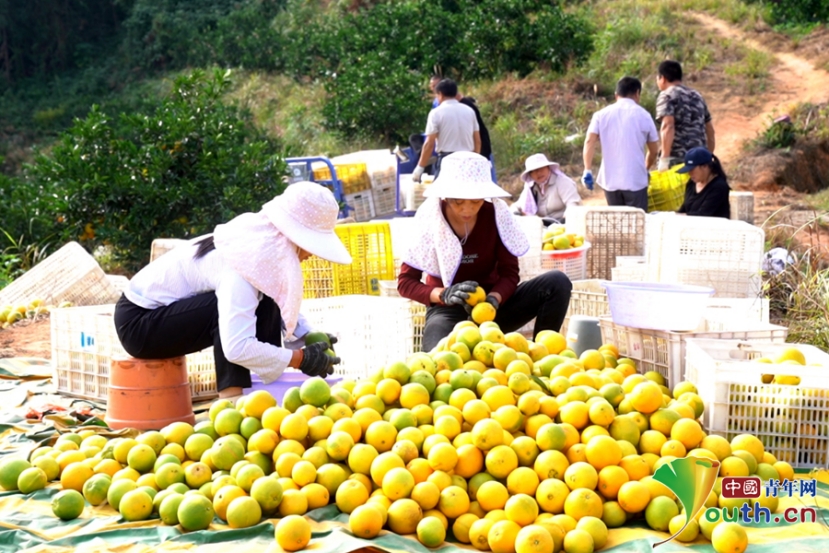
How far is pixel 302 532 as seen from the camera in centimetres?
283

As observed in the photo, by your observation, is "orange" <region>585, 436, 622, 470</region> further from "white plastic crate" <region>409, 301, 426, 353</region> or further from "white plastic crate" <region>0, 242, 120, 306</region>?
"white plastic crate" <region>0, 242, 120, 306</region>

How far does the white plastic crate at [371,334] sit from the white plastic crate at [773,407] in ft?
4.88

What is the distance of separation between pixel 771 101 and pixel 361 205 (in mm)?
9080

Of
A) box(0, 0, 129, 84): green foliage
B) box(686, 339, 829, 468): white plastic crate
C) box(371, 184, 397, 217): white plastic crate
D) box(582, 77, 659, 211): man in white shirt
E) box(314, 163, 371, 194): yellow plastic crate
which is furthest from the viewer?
box(0, 0, 129, 84): green foliage

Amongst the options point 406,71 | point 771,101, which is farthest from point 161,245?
point 771,101

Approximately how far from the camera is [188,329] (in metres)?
4.00

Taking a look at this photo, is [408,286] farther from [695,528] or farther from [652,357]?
[695,528]

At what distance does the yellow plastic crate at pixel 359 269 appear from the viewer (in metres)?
5.73

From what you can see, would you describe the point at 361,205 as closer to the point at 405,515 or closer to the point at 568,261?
the point at 568,261

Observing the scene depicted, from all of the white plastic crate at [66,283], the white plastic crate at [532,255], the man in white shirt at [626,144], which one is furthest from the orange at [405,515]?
the man in white shirt at [626,144]

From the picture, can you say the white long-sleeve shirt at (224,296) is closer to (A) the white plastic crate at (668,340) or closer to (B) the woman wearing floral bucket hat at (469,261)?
(B) the woman wearing floral bucket hat at (469,261)

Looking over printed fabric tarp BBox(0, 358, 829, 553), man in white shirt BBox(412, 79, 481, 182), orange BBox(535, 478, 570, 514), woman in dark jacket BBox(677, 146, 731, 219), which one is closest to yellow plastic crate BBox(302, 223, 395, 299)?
woman in dark jacket BBox(677, 146, 731, 219)

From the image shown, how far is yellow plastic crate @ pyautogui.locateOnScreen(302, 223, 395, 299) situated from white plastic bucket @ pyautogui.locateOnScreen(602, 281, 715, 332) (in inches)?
74.3

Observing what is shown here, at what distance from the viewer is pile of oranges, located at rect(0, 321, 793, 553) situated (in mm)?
2910
